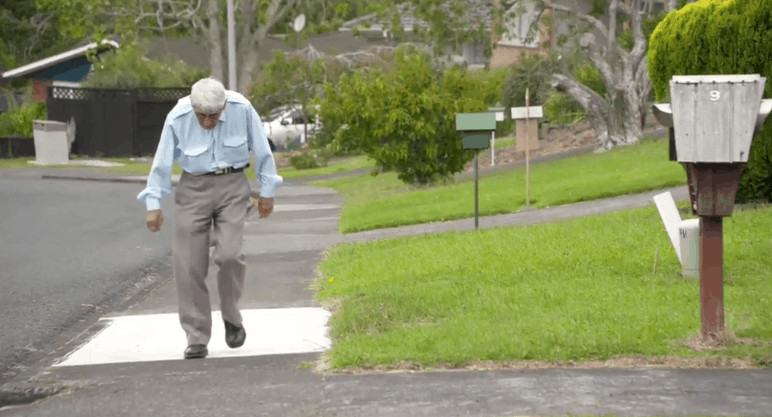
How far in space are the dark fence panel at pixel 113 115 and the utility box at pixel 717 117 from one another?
34.1 meters

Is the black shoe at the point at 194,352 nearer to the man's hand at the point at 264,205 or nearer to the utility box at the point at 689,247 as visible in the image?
the man's hand at the point at 264,205

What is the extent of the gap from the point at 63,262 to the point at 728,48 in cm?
769

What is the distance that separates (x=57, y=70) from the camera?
153ft

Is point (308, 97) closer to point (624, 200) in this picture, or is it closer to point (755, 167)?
point (624, 200)

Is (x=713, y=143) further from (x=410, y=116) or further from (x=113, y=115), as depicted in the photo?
(x=113, y=115)

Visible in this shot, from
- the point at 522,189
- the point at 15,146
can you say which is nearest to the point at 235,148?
the point at 522,189

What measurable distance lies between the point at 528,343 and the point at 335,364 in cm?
120

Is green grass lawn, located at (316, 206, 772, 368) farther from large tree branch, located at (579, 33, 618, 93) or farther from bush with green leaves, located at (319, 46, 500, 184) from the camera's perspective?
large tree branch, located at (579, 33, 618, 93)

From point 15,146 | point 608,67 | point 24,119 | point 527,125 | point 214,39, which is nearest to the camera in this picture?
point 527,125

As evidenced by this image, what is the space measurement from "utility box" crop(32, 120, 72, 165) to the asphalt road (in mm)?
12706

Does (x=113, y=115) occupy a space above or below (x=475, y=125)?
above

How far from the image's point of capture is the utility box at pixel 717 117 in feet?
26.0

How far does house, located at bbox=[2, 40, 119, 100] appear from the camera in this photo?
148 ft

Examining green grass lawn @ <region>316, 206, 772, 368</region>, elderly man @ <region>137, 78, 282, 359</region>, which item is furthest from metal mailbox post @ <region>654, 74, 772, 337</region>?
elderly man @ <region>137, 78, 282, 359</region>
